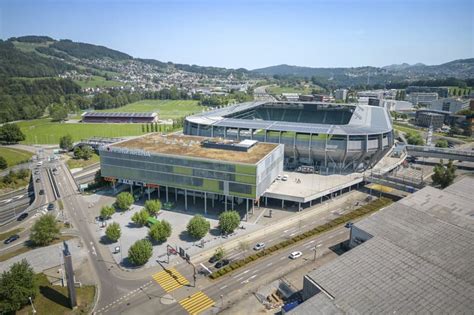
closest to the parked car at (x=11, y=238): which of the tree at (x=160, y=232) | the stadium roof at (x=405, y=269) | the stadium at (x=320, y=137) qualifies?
the tree at (x=160, y=232)

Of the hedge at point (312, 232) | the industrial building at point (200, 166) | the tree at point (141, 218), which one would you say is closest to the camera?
the hedge at point (312, 232)

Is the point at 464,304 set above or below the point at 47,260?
above

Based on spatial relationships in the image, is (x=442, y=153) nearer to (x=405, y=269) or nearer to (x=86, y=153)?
(x=405, y=269)

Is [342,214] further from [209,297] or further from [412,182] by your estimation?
[209,297]

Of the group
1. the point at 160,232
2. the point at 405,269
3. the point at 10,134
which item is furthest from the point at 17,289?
the point at 10,134

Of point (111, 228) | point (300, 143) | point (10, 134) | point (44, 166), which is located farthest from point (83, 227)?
point (10, 134)

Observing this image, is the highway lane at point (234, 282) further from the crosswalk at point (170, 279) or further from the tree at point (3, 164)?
the tree at point (3, 164)

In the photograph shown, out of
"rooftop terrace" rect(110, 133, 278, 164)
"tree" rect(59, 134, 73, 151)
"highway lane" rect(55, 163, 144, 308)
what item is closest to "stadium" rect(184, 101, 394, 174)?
"rooftop terrace" rect(110, 133, 278, 164)
